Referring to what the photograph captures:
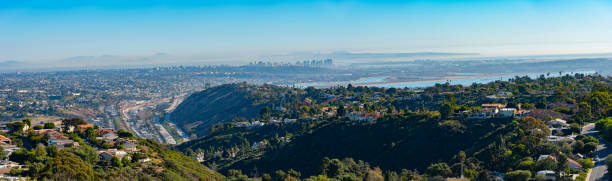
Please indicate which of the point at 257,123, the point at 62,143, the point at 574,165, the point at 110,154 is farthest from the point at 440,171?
the point at 257,123

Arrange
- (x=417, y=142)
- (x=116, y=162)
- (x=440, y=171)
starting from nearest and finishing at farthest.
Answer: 1. (x=116, y=162)
2. (x=440, y=171)
3. (x=417, y=142)

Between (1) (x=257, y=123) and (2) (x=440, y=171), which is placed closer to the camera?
(2) (x=440, y=171)

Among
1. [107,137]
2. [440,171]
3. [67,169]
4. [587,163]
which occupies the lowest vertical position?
[440,171]

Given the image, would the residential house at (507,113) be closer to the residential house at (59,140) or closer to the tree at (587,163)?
the tree at (587,163)

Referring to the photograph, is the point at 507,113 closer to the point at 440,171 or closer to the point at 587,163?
the point at 440,171

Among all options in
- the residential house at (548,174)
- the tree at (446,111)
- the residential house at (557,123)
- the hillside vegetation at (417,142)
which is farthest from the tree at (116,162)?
the residential house at (557,123)

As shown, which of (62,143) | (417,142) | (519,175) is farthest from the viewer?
(417,142)

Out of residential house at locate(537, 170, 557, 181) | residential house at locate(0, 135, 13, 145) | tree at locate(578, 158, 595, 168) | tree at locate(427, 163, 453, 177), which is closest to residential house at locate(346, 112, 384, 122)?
tree at locate(427, 163, 453, 177)

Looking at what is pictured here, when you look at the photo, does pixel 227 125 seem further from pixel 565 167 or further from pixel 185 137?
pixel 565 167

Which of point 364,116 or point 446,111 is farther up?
point 446,111
